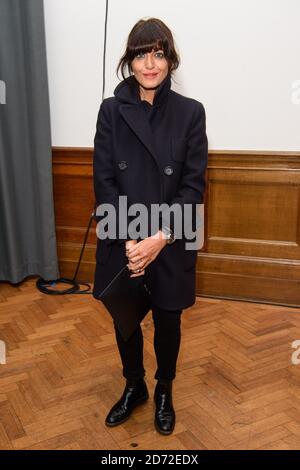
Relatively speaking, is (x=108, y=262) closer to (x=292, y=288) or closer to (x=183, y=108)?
(x=183, y=108)

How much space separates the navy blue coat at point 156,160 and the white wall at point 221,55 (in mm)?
1193

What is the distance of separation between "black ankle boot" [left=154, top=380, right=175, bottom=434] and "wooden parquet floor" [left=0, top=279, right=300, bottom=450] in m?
0.04

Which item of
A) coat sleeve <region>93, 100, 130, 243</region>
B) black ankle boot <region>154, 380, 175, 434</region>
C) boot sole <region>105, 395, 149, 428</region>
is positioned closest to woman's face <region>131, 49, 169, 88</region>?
coat sleeve <region>93, 100, 130, 243</region>

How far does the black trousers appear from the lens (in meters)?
1.66

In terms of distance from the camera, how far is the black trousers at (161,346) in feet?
5.45

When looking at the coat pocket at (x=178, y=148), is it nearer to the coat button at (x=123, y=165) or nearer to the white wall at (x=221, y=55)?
the coat button at (x=123, y=165)

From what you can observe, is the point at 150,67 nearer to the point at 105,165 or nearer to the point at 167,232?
the point at 105,165

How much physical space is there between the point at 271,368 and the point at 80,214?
159cm

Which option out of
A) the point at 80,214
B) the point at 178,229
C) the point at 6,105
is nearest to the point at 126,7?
the point at 6,105

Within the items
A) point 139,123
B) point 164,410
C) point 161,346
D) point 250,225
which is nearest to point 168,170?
point 139,123

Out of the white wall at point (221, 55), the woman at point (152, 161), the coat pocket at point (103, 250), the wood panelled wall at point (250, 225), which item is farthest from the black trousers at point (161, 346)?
the white wall at point (221, 55)

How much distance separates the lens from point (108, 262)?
5.35 ft

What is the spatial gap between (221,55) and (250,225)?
3.23 ft

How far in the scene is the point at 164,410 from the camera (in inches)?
69.7
